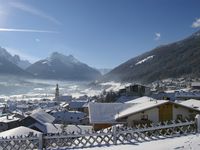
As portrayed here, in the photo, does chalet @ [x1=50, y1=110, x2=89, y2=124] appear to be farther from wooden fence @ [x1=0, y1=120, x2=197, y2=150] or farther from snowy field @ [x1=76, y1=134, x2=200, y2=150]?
snowy field @ [x1=76, y1=134, x2=200, y2=150]

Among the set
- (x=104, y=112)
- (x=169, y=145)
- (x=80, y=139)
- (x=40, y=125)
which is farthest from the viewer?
(x=40, y=125)

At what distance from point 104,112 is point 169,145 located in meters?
28.8

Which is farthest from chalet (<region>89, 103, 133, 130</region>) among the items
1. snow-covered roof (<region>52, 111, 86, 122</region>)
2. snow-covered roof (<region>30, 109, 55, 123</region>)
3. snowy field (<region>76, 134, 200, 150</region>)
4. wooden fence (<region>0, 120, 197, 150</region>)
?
snow-covered roof (<region>52, 111, 86, 122</region>)

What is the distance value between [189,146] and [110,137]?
14.3ft

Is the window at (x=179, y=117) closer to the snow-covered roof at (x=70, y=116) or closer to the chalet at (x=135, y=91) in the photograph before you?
the snow-covered roof at (x=70, y=116)

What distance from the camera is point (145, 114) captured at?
3744 cm

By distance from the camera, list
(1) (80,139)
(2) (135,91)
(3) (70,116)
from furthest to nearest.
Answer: (2) (135,91) → (3) (70,116) → (1) (80,139)

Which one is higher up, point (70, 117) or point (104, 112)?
point (104, 112)

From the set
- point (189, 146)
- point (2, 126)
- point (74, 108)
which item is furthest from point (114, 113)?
point (74, 108)

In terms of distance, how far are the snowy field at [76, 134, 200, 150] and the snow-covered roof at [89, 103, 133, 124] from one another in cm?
2535

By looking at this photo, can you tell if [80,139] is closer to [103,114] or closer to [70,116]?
[103,114]

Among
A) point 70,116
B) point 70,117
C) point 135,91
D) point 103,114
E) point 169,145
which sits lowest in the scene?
point 70,117

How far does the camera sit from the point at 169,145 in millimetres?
15922

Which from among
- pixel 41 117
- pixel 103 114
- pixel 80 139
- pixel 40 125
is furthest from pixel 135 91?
pixel 80 139
